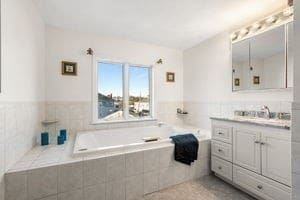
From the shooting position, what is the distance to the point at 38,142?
2256 millimetres

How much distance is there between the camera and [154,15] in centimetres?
229

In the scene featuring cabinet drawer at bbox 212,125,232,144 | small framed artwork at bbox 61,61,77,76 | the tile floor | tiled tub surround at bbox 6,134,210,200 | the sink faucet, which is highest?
small framed artwork at bbox 61,61,77,76

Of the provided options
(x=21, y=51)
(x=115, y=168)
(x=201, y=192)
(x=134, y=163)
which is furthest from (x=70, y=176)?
(x=201, y=192)

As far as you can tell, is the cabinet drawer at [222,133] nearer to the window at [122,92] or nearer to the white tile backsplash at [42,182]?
the window at [122,92]

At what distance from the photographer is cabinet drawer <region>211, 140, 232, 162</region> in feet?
6.83

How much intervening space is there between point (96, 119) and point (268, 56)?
2933mm

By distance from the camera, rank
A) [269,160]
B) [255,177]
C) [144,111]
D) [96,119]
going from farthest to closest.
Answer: [144,111] < [96,119] < [255,177] < [269,160]

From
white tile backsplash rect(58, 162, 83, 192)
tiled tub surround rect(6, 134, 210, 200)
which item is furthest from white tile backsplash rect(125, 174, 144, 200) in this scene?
white tile backsplash rect(58, 162, 83, 192)

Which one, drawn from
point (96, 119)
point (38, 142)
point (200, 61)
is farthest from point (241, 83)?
point (38, 142)

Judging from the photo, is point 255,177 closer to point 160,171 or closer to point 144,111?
point 160,171

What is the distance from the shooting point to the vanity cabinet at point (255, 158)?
1537mm

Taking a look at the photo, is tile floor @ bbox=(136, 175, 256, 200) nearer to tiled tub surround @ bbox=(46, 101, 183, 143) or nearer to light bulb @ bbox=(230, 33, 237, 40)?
tiled tub surround @ bbox=(46, 101, 183, 143)

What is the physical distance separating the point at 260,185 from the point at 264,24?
2076mm

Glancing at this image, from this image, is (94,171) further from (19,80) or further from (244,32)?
(244,32)
